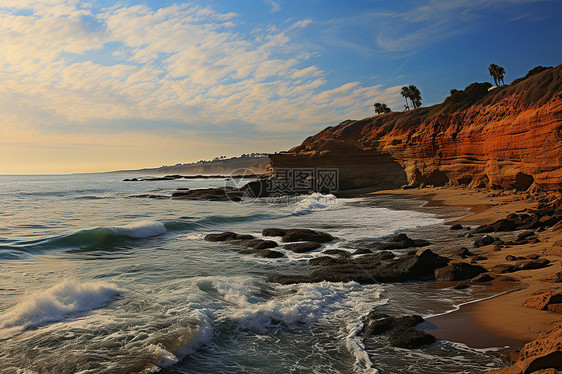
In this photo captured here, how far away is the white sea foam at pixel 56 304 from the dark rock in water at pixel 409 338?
21.4 ft

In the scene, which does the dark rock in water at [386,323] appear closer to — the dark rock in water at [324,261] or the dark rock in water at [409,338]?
the dark rock in water at [409,338]

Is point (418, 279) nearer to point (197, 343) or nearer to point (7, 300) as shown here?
point (197, 343)

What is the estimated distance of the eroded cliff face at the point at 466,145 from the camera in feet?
64.2

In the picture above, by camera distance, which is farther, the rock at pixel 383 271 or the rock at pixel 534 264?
the rock at pixel 383 271

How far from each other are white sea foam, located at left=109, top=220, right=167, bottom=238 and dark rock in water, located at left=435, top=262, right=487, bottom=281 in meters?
15.1

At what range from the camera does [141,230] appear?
1903cm

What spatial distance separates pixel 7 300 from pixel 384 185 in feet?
127

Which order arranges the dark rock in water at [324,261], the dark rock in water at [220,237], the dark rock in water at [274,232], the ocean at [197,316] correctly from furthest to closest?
1. the dark rock in water at [274,232]
2. the dark rock in water at [220,237]
3. the dark rock in water at [324,261]
4. the ocean at [197,316]

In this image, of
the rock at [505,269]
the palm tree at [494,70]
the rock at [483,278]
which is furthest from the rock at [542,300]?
the palm tree at [494,70]

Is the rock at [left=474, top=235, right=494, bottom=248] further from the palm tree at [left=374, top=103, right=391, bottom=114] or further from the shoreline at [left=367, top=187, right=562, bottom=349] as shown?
the palm tree at [left=374, top=103, right=391, bottom=114]

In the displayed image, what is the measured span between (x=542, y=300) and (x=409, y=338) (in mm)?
2649

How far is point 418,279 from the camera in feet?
30.6

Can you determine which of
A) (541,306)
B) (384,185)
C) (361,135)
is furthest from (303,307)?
(361,135)

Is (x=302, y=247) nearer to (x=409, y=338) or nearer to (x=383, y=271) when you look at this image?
(x=383, y=271)
